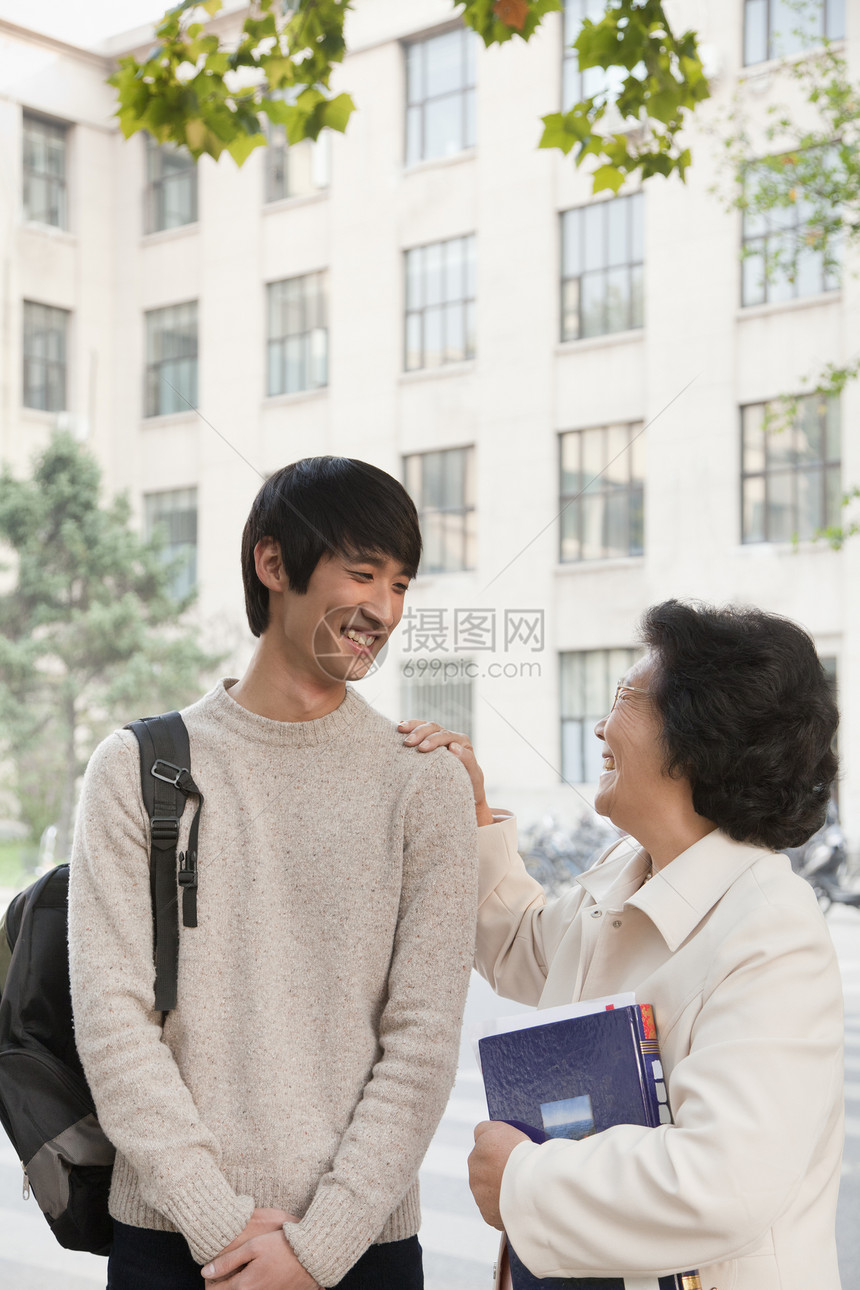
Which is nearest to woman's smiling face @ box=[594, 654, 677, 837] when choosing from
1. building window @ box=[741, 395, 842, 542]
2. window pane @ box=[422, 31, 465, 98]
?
building window @ box=[741, 395, 842, 542]

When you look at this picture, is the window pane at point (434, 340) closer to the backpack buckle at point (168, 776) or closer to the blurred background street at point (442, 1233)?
the blurred background street at point (442, 1233)

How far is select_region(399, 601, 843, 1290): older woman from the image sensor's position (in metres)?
0.88

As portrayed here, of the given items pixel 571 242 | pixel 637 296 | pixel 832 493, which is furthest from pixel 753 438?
pixel 571 242

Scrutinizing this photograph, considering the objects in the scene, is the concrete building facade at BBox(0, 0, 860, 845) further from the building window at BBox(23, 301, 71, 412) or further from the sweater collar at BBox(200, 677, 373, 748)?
the sweater collar at BBox(200, 677, 373, 748)

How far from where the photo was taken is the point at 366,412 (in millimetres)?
10406

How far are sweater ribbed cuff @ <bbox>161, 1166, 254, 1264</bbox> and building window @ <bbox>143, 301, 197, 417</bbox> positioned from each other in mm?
10824

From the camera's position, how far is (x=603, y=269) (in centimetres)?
945

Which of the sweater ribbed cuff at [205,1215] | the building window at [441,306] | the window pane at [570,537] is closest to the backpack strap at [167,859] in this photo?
the sweater ribbed cuff at [205,1215]

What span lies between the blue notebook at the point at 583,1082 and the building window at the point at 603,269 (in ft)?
28.7

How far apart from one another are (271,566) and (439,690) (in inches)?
8.2

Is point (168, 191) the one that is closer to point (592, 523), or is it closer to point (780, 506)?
point (592, 523)

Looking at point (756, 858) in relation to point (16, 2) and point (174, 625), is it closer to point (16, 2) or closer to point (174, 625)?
point (174, 625)

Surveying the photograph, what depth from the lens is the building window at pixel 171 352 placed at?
1145 cm

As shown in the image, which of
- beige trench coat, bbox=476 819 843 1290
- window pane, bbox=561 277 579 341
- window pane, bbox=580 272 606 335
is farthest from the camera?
window pane, bbox=561 277 579 341
